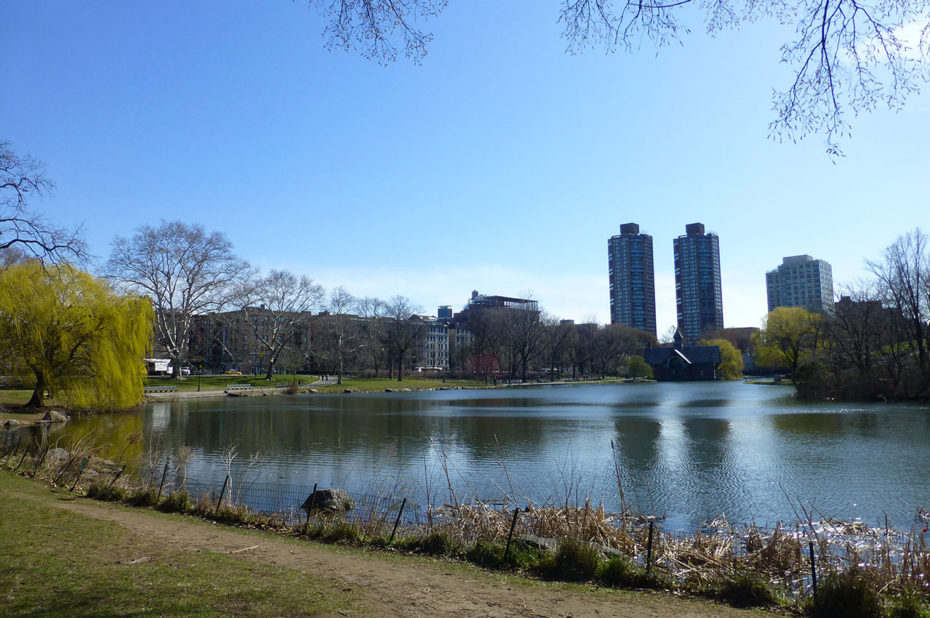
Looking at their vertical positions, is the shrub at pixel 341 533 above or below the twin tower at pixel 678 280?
below

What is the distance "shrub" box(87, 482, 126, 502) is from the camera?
1162 cm

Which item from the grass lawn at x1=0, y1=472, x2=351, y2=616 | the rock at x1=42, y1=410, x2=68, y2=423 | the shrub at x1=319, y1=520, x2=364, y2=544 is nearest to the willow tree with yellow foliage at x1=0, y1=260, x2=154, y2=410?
the rock at x1=42, y1=410, x2=68, y2=423

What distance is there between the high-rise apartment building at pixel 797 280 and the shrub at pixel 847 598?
500ft

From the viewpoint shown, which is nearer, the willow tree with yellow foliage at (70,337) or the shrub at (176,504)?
the shrub at (176,504)

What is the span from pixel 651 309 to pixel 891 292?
120 meters

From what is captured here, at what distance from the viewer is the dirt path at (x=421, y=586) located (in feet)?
19.0

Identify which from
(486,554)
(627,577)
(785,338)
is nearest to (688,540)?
(627,577)

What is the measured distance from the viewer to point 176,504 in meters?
11.0

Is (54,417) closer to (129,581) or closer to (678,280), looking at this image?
(129,581)

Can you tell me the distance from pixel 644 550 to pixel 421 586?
347cm

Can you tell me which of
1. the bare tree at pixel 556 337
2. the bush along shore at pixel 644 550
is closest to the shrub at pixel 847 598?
the bush along shore at pixel 644 550

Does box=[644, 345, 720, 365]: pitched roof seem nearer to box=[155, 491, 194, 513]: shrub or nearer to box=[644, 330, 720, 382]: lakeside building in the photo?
box=[644, 330, 720, 382]: lakeside building

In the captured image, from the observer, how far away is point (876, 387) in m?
46.5

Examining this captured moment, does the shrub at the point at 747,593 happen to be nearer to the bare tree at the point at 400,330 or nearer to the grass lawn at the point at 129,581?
the grass lawn at the point at 129,581
